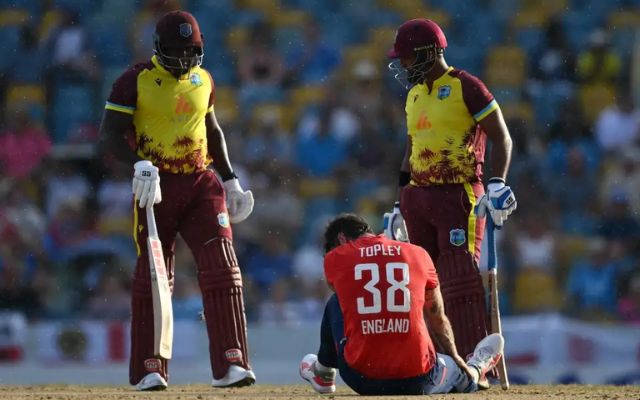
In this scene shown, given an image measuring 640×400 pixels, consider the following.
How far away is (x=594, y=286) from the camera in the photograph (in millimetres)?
13938

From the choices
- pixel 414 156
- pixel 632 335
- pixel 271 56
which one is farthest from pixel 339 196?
pixel 414 156

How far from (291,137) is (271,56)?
4.40ft

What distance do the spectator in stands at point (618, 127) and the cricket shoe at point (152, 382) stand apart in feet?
26.8

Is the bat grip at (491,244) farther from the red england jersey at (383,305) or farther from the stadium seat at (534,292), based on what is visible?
the stadium seat at (534,292)

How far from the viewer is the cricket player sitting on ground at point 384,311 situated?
295 inches

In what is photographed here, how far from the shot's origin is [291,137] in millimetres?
16000

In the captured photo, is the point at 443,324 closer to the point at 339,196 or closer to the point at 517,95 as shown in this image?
the point at 339,196

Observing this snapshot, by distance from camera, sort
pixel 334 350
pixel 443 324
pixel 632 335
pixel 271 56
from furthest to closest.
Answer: pixel 271 56 < pixel 632 335 < pixel 334 350 < pixel 443 324

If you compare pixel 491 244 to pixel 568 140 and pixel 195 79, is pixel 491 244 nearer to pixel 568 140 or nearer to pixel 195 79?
pixel 195 79

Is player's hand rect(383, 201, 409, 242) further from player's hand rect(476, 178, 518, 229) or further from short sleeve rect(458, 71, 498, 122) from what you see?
short sleeve rect(458, 71, 498, 122)

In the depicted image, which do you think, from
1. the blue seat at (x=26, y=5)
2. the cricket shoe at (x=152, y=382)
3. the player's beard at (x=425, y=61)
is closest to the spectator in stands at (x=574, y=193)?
the player's beard at (x=425, y=61)

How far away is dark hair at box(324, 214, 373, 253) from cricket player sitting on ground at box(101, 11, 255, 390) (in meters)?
0.95

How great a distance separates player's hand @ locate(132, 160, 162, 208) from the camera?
8156mm

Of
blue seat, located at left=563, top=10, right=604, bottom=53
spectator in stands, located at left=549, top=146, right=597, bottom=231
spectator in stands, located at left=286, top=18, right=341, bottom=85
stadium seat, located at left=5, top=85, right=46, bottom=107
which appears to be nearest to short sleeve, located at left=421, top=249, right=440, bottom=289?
spectator in stands, located at left=549, top=146, right=597, bottom=231
